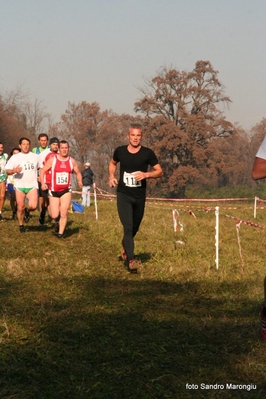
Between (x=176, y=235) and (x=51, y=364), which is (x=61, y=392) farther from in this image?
(x=176, y=235)

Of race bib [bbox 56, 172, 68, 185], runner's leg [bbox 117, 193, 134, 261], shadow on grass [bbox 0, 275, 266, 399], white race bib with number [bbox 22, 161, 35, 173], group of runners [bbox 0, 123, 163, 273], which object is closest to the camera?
shadow on grass [bbox 0, 275, 266, 399]

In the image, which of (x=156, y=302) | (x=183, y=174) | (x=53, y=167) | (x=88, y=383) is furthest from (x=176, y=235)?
(x=183, y=174)

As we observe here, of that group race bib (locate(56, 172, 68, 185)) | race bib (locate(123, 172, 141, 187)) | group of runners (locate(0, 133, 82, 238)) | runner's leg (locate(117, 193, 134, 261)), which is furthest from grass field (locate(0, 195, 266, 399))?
race bib (locate(56, 172, 68, 185))

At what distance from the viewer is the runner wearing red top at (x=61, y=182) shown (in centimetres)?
1313

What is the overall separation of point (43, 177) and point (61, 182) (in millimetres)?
482

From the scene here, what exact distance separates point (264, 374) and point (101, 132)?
70086 mm

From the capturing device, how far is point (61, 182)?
43.1 feet

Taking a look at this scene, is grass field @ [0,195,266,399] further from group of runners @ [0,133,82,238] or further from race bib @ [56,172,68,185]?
race bib @ [56,172,68,185]

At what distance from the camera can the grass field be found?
4504 mm

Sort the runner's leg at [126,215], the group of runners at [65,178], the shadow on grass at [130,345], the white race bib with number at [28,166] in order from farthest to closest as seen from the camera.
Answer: the white race bib with number at [28,166] < the group of runners at [65,178] < the runner's leg at [126,215] < the shadow on grass at [130,345]

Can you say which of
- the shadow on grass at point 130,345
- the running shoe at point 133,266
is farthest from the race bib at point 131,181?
the shadow on grass at point 130,345

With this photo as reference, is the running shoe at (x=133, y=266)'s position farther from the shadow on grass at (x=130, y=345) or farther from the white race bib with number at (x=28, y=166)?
the white race bib with number at (x=28, y=166)

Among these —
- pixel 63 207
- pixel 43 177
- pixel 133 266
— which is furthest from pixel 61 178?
pixel 133 266

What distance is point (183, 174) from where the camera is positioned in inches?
2436
